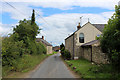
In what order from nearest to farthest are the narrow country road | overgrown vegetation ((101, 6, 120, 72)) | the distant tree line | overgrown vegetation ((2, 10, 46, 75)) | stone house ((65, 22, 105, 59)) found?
overgrown vegetation ((101, 6, 120, 72)), the narrow country road, overgrown vegetation ((2, 10, 46, 75)), the distant tree line, stone house ((65, 22, 105, 59))

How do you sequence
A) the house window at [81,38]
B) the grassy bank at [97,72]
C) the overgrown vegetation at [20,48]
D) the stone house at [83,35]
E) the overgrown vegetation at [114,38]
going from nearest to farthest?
1. the overgrown vegetation at [114,38]
2. the grassy bank at [97,72]
3. the overgrown vegetation at [20,48]
4. the stone house at [83,35]
5. the house window at [81,38]

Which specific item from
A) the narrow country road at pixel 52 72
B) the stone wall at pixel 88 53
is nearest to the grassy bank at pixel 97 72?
the narrow country road at pixel 52 72

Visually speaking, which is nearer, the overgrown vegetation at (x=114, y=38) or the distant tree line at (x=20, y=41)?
the overgrown vegetation at (x=114, y=38)

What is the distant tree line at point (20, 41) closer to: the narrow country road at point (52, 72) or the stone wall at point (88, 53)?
the narrow country road at point (52, 72)

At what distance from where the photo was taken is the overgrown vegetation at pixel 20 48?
9.44 m

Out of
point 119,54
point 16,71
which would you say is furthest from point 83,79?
point 16,71

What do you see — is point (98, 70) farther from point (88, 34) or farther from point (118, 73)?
point (88, 34)

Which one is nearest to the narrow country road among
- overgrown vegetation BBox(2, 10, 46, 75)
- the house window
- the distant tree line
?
overgrown vegetation BBox(2, 10, 46, 75)

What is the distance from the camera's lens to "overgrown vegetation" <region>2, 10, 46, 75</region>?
31.0 feet

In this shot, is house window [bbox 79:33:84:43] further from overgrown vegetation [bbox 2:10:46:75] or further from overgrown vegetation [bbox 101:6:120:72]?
overgrown vegetation [bbox 101:6:120:72]

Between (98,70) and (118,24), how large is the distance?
4022 mm

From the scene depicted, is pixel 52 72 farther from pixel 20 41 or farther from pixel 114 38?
pixel 114 38

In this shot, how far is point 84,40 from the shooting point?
67.2ft

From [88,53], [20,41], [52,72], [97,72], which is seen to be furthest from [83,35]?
[97,72]
